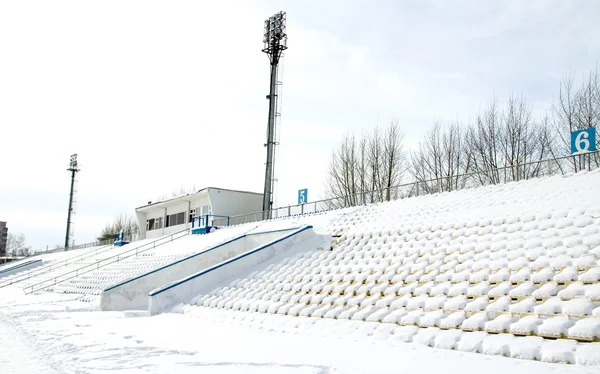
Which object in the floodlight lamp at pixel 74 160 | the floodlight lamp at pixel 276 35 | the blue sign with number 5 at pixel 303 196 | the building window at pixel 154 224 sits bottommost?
the building window at pixel 154 224

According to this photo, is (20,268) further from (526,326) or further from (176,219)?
(526,326)

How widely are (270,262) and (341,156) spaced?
881 inches

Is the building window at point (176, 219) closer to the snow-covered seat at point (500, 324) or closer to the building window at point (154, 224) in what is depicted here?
the building window at point (154, 224)

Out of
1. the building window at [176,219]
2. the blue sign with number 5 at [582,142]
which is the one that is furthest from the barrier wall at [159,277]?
the building window at [176,219]

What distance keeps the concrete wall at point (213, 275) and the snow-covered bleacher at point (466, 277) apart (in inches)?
21.4

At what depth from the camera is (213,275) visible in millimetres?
15227

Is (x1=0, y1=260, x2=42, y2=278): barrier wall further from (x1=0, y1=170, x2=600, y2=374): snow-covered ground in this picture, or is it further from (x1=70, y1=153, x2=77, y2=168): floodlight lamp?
(x1=0, y1=170, x2=600, y2=374): snow-covered ground

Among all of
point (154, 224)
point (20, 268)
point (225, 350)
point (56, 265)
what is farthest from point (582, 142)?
point (20, 268)

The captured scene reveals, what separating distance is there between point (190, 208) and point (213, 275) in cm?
2370

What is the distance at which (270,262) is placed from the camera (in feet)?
52.4

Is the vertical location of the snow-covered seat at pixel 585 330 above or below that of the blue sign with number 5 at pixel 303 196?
below

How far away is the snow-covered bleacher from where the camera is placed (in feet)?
24.3

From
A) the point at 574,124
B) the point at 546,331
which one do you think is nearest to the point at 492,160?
the point at 574,124

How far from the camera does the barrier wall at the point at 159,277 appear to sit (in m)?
15.7
